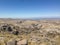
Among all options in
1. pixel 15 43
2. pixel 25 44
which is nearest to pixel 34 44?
pixel 25 44

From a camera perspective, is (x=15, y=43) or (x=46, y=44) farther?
(x=46, y=44)

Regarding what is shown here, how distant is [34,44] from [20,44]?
359 cm

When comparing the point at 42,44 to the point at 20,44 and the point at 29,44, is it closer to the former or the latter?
the point at 29,44

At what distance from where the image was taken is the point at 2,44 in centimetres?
1984

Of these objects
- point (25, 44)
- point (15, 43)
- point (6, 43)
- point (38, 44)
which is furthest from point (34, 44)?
point (6, 43)

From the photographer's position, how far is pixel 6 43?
20.2m

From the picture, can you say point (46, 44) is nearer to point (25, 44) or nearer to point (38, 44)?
point (38, 44)

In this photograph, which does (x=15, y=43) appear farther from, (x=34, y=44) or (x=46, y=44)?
(x=46, y=44)

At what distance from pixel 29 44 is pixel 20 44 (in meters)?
2.42

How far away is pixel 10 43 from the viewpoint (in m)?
19.7

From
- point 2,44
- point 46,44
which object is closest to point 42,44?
point 46,44

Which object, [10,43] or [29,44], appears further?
[29,44]

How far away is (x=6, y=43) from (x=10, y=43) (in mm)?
1009

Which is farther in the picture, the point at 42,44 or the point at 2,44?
the point at 42,44
